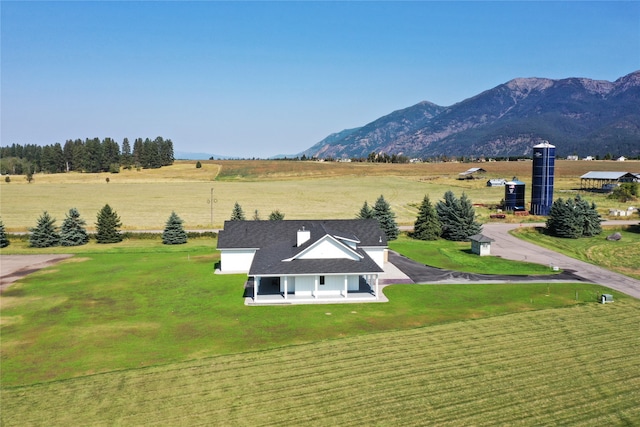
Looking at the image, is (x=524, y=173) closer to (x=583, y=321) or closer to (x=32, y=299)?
(x=583, y=321)

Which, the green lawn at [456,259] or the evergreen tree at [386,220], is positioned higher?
the evergreen tree at [386,220]

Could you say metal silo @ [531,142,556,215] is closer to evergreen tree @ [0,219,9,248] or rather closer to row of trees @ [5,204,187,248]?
row of trees @ [5,204,187,248]

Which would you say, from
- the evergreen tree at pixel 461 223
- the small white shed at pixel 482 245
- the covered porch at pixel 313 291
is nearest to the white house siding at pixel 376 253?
the covered porch at pixel 313 291

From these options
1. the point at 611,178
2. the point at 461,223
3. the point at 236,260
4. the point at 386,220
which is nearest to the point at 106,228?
the point at 236,260

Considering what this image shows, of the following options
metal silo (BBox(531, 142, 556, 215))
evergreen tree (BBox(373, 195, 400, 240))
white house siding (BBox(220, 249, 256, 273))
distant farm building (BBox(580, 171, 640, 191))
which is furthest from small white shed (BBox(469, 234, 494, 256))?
A: distant farm building (BBox(580, 171, 640, 191))

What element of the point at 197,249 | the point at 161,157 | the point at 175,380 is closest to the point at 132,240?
the point at 197,249

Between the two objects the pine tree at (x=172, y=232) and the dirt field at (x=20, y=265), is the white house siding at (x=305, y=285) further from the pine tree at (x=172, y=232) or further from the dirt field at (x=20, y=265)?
the pine tree at (x=172, y=232)
